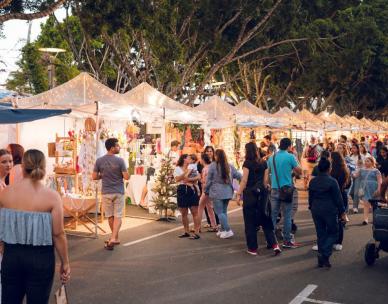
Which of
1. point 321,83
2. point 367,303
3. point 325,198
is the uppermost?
point 321,83

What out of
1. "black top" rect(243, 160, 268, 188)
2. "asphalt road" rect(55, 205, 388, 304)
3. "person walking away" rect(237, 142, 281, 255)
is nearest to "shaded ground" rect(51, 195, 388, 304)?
"asphalt road" rect(55, 205, 388, 304)

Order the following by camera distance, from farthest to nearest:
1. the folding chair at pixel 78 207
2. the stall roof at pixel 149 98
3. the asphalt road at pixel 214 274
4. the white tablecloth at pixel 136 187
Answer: the white tablecloth at pixel 136 187
the stall roof at pixel 149 98
the folding chair at pixel 78 207
the asphalt road at pixel 214 274

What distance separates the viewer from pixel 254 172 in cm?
805

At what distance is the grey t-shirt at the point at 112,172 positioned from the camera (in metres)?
8.50

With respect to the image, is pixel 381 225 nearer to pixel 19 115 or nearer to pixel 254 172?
pixel 254 172

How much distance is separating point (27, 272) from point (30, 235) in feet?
0.85

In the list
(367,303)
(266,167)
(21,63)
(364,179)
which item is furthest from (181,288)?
(21,63)

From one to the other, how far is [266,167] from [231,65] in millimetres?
23916

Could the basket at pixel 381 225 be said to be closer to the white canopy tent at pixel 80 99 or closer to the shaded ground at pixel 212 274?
the shaded ground at pixel 212 274

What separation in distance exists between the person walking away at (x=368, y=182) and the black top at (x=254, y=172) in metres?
3.71

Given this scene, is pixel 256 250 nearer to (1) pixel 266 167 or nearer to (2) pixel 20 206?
(1) pixel 266 167

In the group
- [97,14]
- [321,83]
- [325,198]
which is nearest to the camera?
[325,198]

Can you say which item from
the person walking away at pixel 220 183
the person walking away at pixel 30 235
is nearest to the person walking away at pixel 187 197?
the person walking away at pixel 220 183

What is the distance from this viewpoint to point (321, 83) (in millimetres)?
30969
